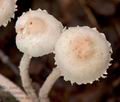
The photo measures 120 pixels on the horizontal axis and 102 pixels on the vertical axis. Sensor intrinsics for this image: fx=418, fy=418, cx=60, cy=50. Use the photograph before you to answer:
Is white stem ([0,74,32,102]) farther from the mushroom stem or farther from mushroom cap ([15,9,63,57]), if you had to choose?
mushroom cap ([15,9,63,57])

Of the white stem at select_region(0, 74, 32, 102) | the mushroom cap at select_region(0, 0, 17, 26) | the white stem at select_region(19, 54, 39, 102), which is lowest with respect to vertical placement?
the white stem at select_region(0, 74, 32, 102)

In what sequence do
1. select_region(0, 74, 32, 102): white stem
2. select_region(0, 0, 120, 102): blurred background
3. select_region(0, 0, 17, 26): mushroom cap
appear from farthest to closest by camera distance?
select_region(0, 0, 120, 102): blurred background < select_region(0, 74, 32, 102): white stem < select_region(0, 0, 17, 26): mushroom cap

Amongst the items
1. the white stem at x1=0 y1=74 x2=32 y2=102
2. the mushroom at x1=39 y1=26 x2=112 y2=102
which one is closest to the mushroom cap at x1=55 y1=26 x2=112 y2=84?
the mushroom at x1=39 y1=26 x2=112 y2=102

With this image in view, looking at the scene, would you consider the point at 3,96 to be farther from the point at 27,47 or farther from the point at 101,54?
the point at 101,54

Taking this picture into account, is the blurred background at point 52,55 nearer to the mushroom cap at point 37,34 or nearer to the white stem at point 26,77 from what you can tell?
the white stem at point 26,77

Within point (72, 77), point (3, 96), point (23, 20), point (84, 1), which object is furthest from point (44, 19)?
point (84, 1)

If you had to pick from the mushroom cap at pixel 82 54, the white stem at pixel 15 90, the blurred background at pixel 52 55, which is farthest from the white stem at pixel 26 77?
the blurred background at pixel 52 55
